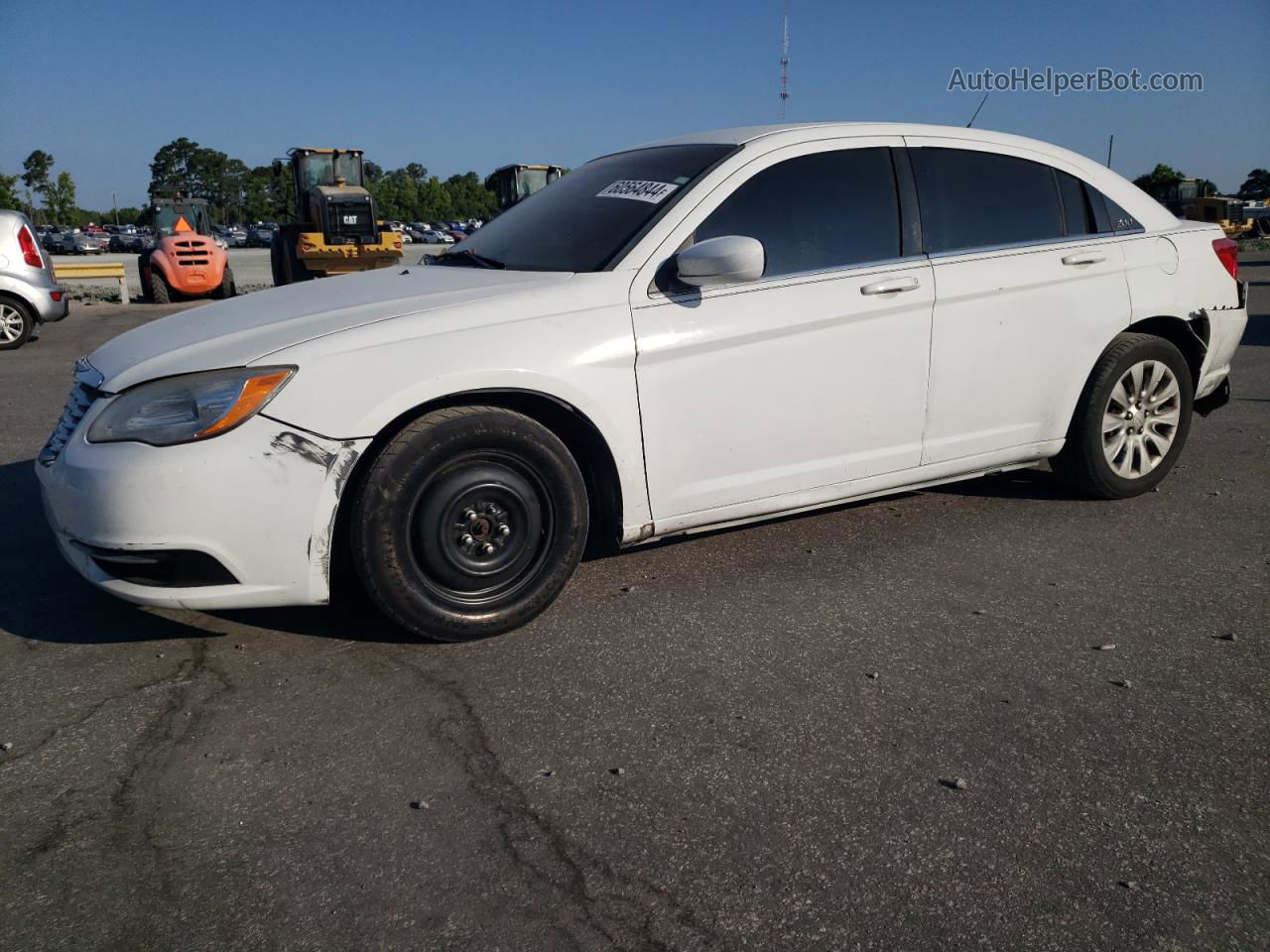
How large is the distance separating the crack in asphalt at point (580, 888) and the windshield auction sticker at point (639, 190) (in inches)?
86.8

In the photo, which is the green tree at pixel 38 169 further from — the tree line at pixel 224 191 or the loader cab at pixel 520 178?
the loader cab at pixel 520 178

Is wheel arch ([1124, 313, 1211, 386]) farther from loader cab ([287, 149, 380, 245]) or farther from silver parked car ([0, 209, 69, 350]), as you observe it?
loader cab ([287, 149, 380, 245])

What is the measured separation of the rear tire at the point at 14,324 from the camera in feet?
40.2

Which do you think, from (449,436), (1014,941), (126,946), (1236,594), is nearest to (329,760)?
(126,946)

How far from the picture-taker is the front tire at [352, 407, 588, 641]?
3203 mm

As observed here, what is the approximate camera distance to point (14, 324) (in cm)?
1231

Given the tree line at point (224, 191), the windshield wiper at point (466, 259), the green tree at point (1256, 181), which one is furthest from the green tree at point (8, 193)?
the green tree at point (1256, 181)

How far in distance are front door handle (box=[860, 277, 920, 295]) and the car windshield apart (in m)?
0.75

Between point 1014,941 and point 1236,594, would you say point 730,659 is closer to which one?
point 1014,941

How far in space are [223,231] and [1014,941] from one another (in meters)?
92.2

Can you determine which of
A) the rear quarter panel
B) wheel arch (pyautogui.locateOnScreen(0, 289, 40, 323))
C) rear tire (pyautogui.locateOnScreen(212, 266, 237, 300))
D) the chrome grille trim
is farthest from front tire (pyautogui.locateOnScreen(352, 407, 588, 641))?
rear tire (pyautogui.locateOnScreen(212, 266, 237, 300))

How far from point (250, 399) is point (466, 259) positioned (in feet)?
5.08

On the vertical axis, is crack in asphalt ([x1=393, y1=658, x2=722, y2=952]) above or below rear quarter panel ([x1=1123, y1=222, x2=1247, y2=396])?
below

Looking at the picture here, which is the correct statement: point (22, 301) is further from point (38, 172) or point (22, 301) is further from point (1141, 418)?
point (38, 172)
